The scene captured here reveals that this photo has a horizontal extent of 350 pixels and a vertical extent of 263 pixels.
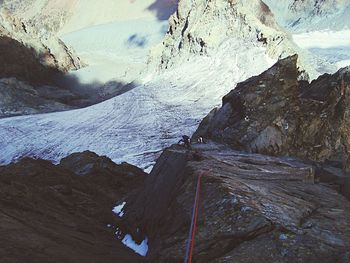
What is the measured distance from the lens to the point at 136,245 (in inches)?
352

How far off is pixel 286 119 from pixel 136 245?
9.55 metres

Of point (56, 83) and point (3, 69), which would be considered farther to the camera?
point (56, 83)

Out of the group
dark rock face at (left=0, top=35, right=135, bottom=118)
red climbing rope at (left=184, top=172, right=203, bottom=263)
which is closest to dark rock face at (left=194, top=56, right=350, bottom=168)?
red climbing rope at (left=184, top=172, right=203, bottom=263)

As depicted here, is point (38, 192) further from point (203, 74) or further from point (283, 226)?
point (203, 74)

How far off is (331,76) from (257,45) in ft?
86.4

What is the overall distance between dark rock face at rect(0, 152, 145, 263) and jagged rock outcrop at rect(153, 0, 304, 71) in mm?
30537

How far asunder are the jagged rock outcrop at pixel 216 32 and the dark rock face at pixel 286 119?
25965 mm

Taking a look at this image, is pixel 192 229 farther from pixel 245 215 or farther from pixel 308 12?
pixel 308 12

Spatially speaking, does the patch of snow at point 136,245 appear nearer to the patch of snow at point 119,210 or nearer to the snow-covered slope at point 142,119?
the patch of snow at point 119,210

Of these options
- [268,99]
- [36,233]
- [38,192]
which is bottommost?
[36,233]

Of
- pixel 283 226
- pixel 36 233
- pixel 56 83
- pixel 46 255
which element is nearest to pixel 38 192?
pixel 36 233

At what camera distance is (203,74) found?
44.4 metres

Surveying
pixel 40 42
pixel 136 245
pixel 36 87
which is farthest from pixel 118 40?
pixel 136 245

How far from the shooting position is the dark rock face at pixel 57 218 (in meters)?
6.75
